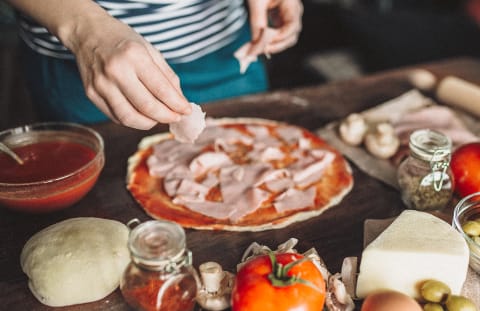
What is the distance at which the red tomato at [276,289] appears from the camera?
37.1 inches

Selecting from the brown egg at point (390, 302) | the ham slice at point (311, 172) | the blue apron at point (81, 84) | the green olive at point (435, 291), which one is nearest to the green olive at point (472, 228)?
the green olive at point (435, 291)

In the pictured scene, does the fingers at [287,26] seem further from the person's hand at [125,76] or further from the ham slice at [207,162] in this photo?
the person's hand at [125,76]

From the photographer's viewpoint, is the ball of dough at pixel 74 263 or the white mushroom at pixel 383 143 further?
the white mushroom at pixel 383 143

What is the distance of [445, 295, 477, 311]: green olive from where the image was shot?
1008 mm

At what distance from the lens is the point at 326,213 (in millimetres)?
1423

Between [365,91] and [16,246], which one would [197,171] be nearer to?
[16,246]

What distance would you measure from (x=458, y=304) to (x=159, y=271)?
0.59 m

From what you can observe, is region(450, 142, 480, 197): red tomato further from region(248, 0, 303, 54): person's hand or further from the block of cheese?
region(248, 0, 303, 54): person's hand

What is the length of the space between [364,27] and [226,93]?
177 centimetres

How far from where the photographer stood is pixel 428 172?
137cm

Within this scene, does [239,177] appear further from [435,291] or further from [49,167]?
[435,291]

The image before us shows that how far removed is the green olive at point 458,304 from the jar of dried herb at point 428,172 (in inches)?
15.2

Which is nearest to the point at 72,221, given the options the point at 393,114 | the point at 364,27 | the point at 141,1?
the point at 141,1

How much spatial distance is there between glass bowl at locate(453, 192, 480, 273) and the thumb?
83cm
